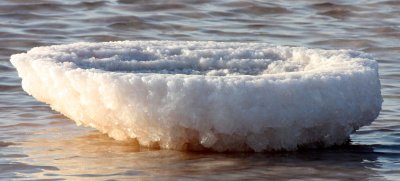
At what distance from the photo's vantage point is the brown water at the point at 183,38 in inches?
188

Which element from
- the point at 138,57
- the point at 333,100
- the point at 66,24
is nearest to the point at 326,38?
the point at 66,24

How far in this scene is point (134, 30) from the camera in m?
8.88

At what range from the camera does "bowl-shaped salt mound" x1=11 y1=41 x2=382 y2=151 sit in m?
4.67

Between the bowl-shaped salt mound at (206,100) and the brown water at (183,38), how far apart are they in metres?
0.10

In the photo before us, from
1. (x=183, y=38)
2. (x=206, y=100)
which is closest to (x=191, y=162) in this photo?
(x=206, y=100)

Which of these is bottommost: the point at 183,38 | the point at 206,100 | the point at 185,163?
the point at 185,163

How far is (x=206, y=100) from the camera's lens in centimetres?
465

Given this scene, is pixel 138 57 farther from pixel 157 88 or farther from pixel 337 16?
pixel 337 16

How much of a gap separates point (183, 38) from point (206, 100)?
3.94 metres

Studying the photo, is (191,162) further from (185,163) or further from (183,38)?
Result: (183,38)

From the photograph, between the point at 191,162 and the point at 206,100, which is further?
the point at 191,162

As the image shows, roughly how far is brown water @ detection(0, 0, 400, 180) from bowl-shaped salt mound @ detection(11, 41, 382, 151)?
10cm

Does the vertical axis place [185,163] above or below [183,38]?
below

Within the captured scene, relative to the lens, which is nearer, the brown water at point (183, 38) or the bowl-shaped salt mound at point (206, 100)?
the bowl-shaped salt mound at point (206, 100)
